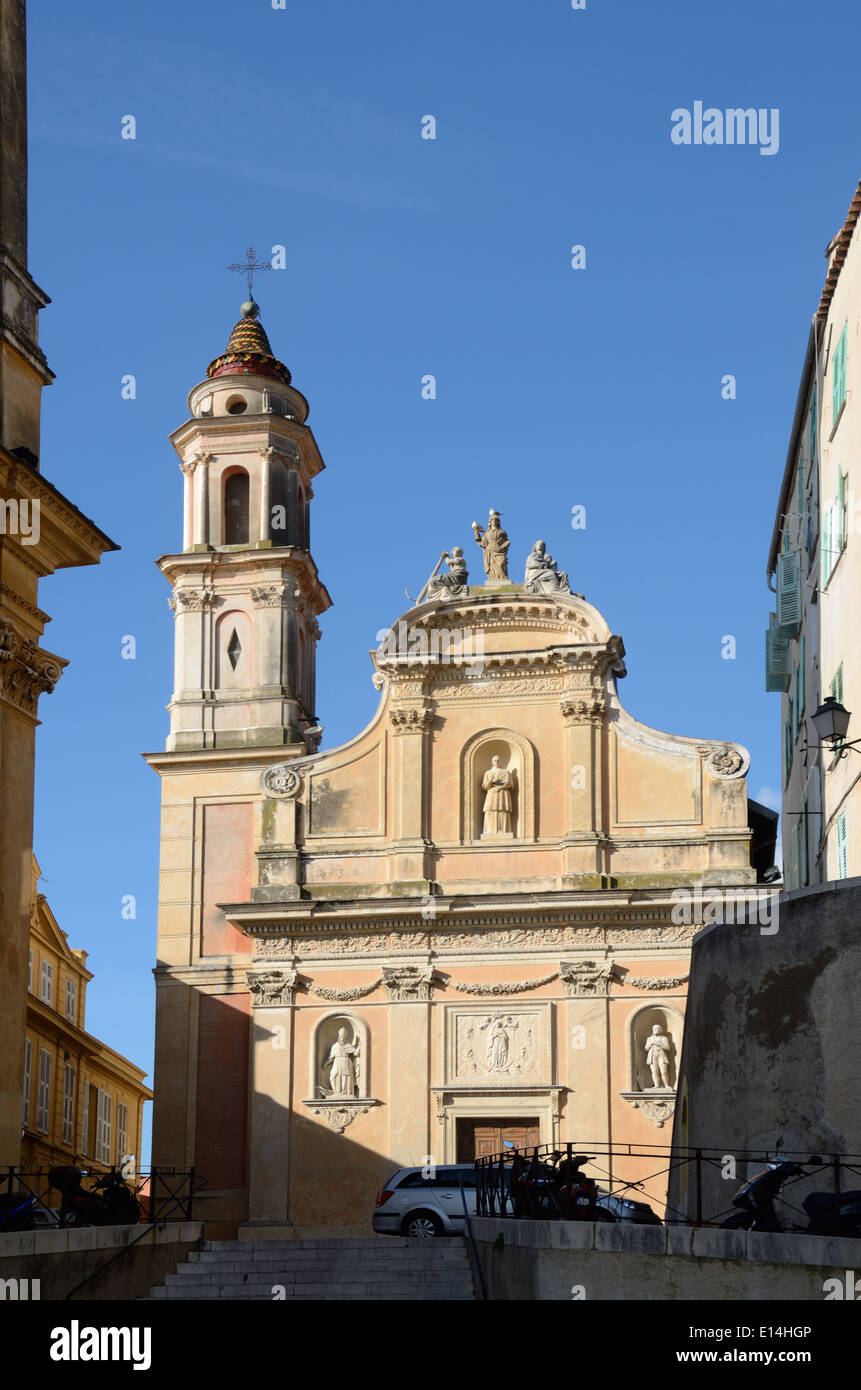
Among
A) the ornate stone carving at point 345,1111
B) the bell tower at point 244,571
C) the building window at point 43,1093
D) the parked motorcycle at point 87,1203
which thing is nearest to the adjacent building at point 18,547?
the parked motorcycle at point 87,1203

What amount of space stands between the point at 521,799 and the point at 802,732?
19.9ft

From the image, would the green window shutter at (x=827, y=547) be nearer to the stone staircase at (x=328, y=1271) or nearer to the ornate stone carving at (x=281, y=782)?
the stone staircase at (x=328, y=1271)

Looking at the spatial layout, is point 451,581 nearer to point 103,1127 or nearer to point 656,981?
point 656,981

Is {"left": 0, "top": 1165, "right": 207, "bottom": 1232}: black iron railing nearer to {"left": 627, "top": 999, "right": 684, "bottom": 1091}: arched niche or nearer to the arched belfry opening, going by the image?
{"left": 627, "top": 999, "right": 684, "bottom": 1091}: arched niche

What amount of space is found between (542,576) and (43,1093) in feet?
59.0

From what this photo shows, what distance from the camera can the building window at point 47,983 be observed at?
158ft

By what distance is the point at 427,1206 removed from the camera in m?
26.6

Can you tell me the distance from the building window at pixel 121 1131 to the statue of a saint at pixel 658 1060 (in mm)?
26721

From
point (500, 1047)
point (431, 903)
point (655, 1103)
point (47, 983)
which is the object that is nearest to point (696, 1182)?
point (655, 1103)

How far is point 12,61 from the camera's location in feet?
74.0

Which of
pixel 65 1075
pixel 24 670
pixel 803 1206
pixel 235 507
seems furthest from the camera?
pixel 65 1075

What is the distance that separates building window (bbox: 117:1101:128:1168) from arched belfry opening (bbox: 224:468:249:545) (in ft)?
74.7

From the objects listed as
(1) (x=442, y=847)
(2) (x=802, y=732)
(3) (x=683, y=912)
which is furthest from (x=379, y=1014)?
(2) (x=802, y=732)
